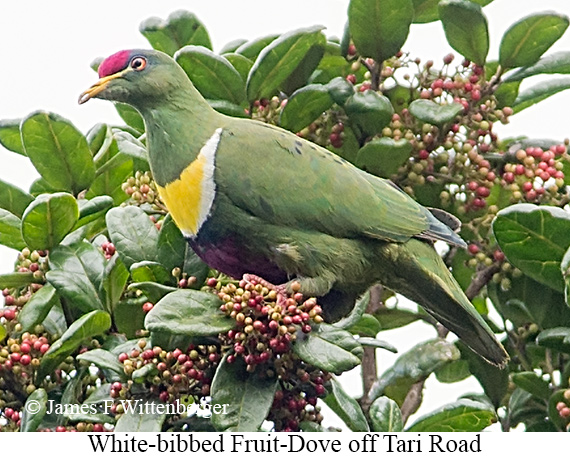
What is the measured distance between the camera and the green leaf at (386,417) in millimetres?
2174

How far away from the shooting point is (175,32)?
8.91ft

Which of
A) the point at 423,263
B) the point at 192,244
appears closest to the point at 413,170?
the point at 423,263

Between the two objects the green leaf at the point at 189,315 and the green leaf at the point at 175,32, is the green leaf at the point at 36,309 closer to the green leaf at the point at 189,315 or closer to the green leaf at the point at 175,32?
the green leaf at the point at 189,315

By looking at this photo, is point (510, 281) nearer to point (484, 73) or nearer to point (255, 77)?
point (484, 73)

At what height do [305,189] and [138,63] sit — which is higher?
[138,63]

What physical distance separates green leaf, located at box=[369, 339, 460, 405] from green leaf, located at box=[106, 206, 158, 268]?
1.90 ft

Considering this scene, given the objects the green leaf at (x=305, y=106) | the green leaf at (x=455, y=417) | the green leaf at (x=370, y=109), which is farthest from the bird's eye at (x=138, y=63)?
the green leaf at (x=455, y=417)

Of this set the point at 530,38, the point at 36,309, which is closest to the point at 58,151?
the point at 36,309

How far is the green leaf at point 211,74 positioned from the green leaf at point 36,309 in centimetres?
65

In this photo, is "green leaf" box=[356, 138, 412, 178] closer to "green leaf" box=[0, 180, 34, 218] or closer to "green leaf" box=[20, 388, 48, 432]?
"green leaf" box=[0, 180, 34, 218]

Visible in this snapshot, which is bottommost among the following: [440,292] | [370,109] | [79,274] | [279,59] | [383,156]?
[440,292]

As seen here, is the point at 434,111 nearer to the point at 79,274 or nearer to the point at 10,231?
the point at 79,274

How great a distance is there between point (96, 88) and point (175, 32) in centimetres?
34

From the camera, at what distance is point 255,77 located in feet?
8.25
